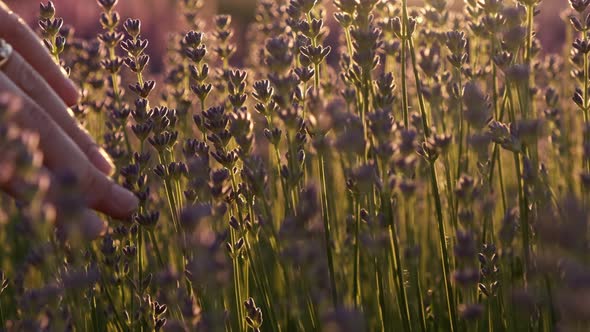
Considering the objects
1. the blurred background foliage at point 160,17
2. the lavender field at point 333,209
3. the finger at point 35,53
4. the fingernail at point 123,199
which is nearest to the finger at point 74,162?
the fingernail at point 123,199

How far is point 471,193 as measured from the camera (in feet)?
5.39

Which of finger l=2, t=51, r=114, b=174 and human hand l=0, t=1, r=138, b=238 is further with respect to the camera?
finger l=2, t=51, r=114, b=174

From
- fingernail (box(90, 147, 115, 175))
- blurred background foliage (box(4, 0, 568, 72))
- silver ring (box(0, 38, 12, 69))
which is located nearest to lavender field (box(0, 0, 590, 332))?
fingernail (box(90, 147, 115, 175))

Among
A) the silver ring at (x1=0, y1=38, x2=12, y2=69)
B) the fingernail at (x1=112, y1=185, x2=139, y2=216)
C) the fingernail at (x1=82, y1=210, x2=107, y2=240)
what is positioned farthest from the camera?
the silver ring at (x1=0, y1=38, x2=12, y2=69)

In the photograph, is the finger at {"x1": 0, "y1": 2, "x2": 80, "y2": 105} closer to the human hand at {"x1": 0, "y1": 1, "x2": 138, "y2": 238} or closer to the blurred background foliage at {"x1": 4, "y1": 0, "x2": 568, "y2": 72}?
the human hand at {"x1": 0, "y1": 1, "x2": 138, "y2": 238}

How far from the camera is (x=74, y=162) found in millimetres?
1797

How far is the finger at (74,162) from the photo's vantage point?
1.78 metres

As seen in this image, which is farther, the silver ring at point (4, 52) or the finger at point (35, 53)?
the finger at point (35, 53)

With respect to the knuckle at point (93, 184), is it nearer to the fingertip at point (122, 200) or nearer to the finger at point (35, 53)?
the fingertip at point (122, 200)

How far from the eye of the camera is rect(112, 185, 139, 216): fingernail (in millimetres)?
1780

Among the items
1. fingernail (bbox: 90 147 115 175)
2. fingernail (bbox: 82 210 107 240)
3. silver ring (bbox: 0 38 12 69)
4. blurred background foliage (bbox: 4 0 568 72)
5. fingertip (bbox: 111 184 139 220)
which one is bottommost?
blurred background foliage (bbox: 4 0 568 72)

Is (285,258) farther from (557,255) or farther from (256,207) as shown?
(256,207)

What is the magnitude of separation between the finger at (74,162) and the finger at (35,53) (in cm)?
51

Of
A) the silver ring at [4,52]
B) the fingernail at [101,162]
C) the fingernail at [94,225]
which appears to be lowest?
the fingernail at [101,162]
